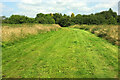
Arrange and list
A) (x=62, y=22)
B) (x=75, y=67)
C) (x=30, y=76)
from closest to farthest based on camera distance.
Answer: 1. (x=30, y=76)
2. (x=75, y=67)
3. (x=62, y=22)

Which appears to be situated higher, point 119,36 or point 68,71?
point 119,36

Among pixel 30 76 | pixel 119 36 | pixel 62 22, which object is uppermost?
pixel 62 22

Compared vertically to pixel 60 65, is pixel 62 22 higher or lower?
higher

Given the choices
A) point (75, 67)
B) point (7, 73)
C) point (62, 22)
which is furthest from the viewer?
point (62, 22)

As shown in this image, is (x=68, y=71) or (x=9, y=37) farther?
(x=9, y=37)

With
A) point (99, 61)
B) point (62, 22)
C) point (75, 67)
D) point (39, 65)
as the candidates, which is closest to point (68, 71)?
point (75, 67)

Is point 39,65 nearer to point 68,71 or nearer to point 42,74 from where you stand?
point 42,74

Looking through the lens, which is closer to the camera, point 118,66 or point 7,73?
point 7,73

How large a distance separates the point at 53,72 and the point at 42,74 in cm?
45

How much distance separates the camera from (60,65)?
5.01 meters

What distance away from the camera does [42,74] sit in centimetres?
417

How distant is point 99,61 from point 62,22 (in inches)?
2437

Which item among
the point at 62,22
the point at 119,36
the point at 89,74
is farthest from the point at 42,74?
the point at 62,22

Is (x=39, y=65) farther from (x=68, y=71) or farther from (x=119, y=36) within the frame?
(x=119, y=36)
